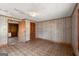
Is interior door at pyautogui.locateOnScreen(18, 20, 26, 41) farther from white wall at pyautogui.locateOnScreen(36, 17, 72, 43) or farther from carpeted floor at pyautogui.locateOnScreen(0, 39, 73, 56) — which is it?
white wall at pyautogui.locateOnScreen(36, 17, 72, 43)

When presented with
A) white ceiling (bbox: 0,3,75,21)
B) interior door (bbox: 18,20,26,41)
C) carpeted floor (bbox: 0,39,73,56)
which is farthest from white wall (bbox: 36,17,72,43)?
interior door (bbox: 18,20,26,41)

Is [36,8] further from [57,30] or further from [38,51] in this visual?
[57,30]

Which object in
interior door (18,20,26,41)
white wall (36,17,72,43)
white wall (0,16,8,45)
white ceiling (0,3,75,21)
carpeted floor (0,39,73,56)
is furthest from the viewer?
interior door (18,20,26,41)

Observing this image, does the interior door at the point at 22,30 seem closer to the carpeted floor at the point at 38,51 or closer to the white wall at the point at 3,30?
the white wall at the point at 3,30

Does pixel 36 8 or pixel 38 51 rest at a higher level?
pixel 36 8

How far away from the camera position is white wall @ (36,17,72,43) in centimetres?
539

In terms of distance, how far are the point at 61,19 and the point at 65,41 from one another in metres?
1.77

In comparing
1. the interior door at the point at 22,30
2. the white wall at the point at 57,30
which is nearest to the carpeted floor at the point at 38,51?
the white wall at the point at 57,30

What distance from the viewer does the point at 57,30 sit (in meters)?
6.16

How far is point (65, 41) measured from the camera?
556 cm

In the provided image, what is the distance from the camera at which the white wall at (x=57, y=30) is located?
212 inches

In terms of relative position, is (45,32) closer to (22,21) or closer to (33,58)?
(22,21)

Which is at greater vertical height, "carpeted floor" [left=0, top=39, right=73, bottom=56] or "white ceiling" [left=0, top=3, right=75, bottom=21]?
"white ceiling" [left=0, top=3, right=75, bottom=21]

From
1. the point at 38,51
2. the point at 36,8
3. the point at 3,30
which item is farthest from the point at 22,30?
the point at 36,8
